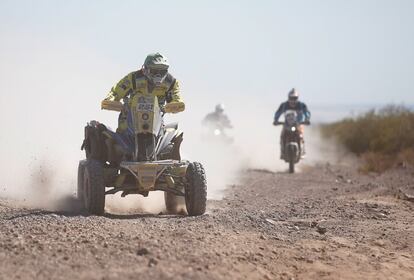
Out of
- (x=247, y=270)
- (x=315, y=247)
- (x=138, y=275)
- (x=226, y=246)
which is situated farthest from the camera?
(x=315, y=247)

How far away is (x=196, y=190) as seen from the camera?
10414 millimetres

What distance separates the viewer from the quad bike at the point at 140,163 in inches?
405

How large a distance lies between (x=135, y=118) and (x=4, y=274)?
4409 millimetres

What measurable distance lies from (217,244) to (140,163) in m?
2.41

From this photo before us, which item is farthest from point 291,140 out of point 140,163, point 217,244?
point 217,244

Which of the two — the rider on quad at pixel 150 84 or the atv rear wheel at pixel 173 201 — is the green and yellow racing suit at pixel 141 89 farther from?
the atv rear wheel at pixel 173 201

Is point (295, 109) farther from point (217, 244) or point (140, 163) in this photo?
point (217, 244)

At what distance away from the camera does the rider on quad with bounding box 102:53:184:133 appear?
1098cm

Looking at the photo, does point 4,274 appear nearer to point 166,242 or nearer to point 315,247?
point 166,242

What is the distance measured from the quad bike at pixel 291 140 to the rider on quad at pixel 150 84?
37.6 feet

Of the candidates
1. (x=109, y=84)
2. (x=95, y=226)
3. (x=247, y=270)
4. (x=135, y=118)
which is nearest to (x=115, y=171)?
(x=135, y=118)

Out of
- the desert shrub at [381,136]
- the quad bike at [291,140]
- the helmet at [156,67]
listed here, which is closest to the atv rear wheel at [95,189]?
the helmet at [156,67]

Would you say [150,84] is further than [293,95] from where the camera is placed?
No

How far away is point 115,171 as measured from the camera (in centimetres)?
1073
